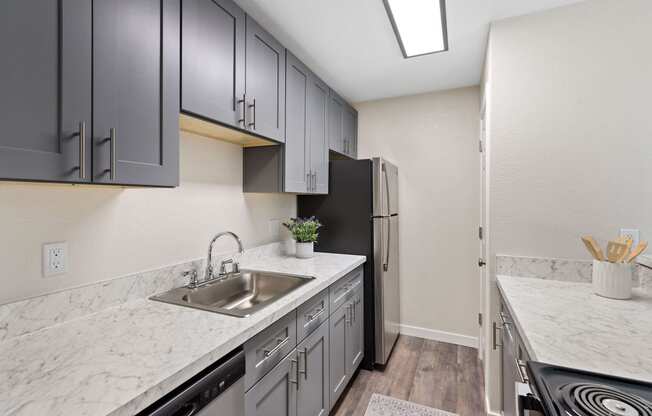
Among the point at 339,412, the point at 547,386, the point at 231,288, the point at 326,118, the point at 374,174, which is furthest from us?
the point at 326,118

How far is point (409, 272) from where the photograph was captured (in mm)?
3045

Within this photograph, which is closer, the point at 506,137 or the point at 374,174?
the point at 506,137

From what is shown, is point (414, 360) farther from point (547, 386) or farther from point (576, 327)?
point (547, 386)

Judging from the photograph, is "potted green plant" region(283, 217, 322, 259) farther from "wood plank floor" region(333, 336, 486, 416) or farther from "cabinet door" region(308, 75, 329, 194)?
"wood plank floor" region(333, 336, 486, 416)

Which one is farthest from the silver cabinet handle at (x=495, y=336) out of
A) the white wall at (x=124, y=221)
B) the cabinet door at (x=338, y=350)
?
the white wall at (x=124, y=221)

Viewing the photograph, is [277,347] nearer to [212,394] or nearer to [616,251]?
[212,394]

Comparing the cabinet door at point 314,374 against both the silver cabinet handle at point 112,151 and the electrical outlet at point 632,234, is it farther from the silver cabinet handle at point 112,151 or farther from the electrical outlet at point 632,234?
the electrical outlet at point 632,234

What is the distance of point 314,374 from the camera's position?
1590mm

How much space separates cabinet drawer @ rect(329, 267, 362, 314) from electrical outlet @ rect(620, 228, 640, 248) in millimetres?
1523

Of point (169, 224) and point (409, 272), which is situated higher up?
point (169, 224)

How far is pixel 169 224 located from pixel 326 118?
153 centimetres

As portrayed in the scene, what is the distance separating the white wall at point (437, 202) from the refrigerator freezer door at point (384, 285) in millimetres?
405

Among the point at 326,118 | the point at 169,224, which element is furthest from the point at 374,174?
the point at 169,224

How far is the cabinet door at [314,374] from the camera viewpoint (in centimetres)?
147
